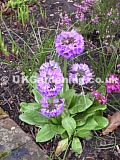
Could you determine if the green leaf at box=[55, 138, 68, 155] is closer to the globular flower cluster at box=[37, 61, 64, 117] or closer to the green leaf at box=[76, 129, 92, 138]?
the green leaf at box=[76, 129, 92, 138]

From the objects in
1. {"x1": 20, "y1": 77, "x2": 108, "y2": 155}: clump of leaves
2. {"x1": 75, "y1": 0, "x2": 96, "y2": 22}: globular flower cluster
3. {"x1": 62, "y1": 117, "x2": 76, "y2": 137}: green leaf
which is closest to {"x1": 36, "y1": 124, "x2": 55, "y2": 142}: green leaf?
{"x1": 20, "y1": 77, "x2": 108, "y2": 155}: clump of leaves

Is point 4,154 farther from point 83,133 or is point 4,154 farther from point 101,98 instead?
point 101,98

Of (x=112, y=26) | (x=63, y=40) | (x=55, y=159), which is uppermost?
(x=63, y=40)

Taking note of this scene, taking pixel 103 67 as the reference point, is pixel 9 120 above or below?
below

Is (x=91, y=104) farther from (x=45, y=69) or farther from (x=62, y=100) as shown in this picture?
(x=45, y=69)

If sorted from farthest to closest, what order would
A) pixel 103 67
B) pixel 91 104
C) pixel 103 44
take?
pixel 103 44 < pixel 103 67 < pixel 91 104

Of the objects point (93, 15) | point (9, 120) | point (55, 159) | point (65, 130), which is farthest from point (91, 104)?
point (93, 15)

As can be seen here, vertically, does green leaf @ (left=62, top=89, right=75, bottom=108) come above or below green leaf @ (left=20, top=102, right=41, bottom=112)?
above
